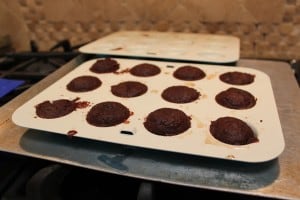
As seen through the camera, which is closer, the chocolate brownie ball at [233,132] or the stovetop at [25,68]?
the chocolate brownie ball at [233,132]

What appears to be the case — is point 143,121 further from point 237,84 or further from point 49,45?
point 49,45

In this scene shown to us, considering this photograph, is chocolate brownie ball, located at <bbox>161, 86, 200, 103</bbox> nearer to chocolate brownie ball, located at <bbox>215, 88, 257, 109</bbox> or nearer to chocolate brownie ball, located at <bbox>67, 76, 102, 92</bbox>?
chocolate brownie ball, located at <bbox>215, 88, 257, 109</bbox>

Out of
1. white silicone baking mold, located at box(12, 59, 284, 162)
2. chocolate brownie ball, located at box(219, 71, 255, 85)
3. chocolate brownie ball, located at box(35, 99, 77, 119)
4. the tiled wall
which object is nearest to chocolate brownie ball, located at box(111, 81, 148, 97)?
white silicone baking mold, located at box(12, 59, 284, 162)

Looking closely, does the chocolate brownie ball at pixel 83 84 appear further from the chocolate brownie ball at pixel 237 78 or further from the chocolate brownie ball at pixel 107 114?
the chocolate brownie ball at pixel 237 78

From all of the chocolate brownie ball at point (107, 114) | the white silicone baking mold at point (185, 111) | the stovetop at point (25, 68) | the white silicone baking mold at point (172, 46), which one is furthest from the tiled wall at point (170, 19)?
the chocolate brownie ball at point (107, 114)

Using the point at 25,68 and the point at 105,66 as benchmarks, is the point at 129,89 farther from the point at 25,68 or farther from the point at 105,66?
the point at 25,68

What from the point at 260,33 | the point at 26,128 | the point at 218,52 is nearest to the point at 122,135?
the point at 26,128
